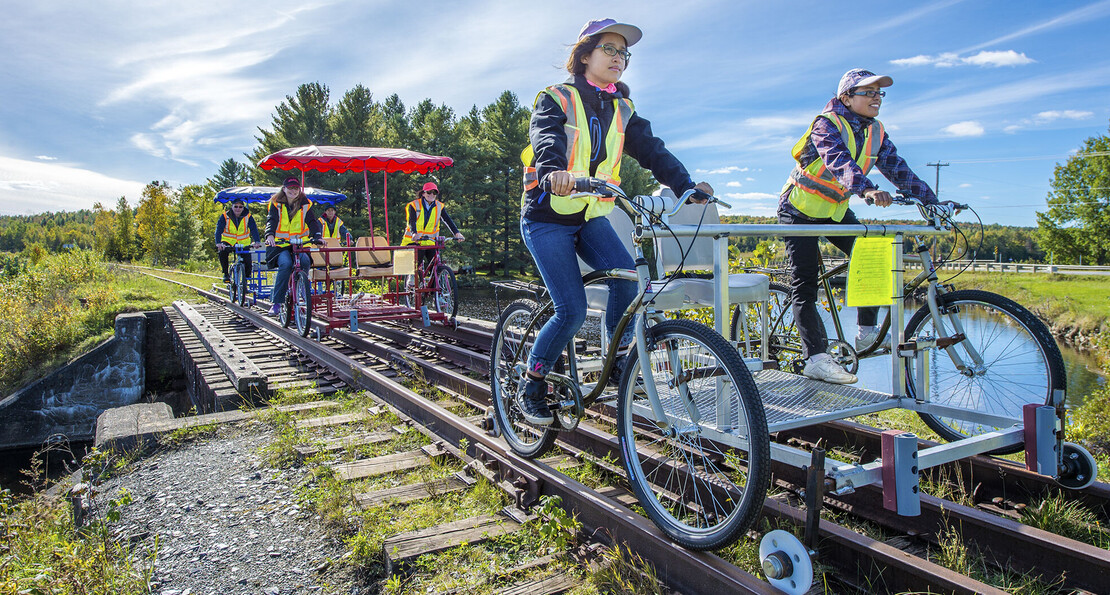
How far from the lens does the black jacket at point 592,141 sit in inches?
115

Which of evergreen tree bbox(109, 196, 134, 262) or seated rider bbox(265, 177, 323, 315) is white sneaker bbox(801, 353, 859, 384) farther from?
evergreen tree bbox(109, 196, 134, 262)

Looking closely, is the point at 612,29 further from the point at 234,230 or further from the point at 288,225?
the point at 234,230

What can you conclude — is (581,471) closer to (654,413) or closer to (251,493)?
(654,413)

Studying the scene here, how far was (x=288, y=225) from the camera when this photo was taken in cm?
958

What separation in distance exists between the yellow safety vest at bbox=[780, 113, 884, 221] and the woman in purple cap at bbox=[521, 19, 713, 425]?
0.98m

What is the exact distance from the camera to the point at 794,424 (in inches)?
109

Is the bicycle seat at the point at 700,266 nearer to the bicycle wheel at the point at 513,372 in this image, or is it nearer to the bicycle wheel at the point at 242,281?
the bicycle wheel at the point at 513,372

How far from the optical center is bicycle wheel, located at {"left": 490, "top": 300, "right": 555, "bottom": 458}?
12.6ft

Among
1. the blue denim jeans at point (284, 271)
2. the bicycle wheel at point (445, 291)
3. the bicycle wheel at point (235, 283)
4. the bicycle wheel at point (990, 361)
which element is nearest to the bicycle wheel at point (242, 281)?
the bicycle wheel at point (235, 283)

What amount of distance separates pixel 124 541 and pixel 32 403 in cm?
1377

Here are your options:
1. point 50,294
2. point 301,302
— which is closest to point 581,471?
point 301,302

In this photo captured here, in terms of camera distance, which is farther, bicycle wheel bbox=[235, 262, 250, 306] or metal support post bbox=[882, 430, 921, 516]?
bicycle wheel bbox=[235, 262, 250, 306]

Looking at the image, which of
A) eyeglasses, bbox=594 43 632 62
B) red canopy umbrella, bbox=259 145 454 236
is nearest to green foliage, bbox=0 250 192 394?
red canopy umbrella, bbox=259 145 454 236

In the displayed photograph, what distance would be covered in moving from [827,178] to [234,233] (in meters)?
14.1
